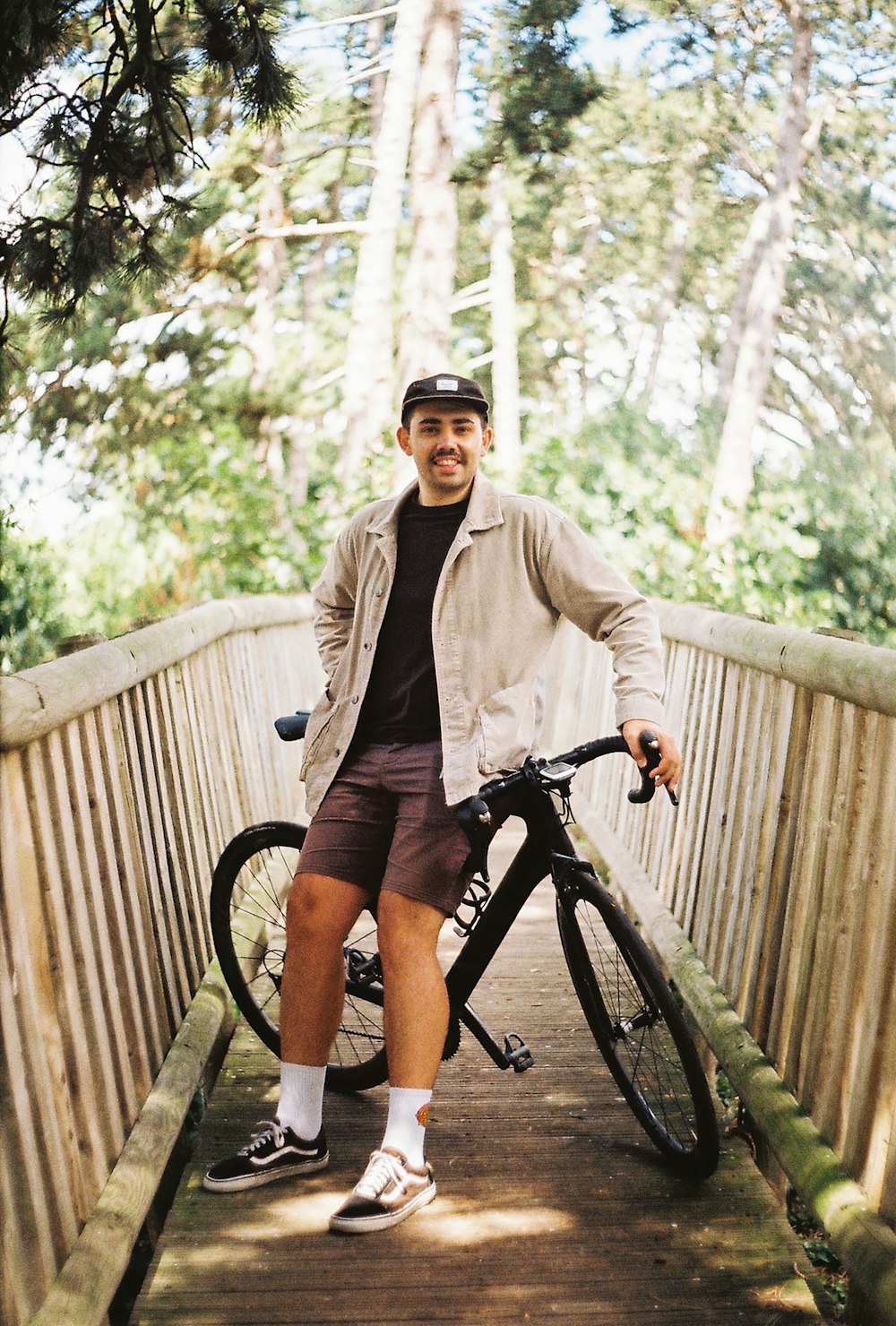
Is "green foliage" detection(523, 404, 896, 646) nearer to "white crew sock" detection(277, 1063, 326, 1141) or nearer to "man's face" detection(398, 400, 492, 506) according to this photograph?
"man's face" detection(398, 400, 492, 506)

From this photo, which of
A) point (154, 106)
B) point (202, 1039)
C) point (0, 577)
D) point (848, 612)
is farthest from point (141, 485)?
point (202, 1039)

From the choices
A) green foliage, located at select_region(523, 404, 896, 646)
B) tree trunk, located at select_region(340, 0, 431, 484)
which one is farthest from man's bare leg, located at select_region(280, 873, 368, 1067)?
tree trunk, located at select_region(340, 0, 431, 484)

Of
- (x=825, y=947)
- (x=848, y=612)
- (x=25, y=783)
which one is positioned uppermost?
(x=25, y=783)

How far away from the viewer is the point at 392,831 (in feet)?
11.8

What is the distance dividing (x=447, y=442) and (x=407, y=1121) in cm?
169

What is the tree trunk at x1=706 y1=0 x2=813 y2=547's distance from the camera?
1766 cm

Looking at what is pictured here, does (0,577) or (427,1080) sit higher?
(0,577)

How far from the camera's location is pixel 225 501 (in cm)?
1220

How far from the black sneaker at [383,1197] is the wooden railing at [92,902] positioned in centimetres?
50

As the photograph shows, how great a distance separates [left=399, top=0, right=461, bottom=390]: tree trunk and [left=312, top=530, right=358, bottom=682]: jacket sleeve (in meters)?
9.40

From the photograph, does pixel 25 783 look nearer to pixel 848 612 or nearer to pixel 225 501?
pixel 225 501

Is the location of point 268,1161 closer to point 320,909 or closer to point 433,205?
point 320,909

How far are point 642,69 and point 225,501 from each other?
19083 millimetres

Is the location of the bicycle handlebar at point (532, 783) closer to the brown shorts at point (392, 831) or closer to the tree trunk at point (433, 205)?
the brown shorts at point (392, 831)
